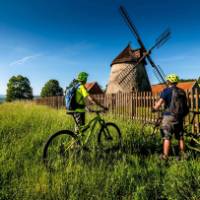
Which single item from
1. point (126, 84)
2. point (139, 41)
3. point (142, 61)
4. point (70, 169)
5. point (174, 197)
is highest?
point (139, 41)

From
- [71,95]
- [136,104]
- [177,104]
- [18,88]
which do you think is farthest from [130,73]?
[18,88]

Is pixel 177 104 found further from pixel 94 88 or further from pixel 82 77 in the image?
pixel 94 88

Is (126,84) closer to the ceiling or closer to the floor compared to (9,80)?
closer to the floor

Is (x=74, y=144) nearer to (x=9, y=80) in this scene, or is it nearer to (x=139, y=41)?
(x=139, y=41)

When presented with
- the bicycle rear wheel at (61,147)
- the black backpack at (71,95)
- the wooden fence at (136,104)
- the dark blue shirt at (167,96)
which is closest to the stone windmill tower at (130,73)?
the wooden fence at (136,104)

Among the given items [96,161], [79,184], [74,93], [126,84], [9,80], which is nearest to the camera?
[79,184]

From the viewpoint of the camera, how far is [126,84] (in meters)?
22.5

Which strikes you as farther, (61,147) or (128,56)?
(128,56)

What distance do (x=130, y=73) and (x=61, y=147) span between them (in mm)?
19589

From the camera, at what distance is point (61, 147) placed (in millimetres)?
3689

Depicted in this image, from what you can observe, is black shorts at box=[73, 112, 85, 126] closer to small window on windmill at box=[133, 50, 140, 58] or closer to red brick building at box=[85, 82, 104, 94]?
small window on windmill at box=[133, 50, 140, 58]

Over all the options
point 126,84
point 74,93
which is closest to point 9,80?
point 126,84

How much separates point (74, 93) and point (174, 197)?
241cm

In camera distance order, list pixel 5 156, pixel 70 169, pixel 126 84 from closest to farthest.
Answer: pixel 70 169, pixel 5 156, pixel 126 84
